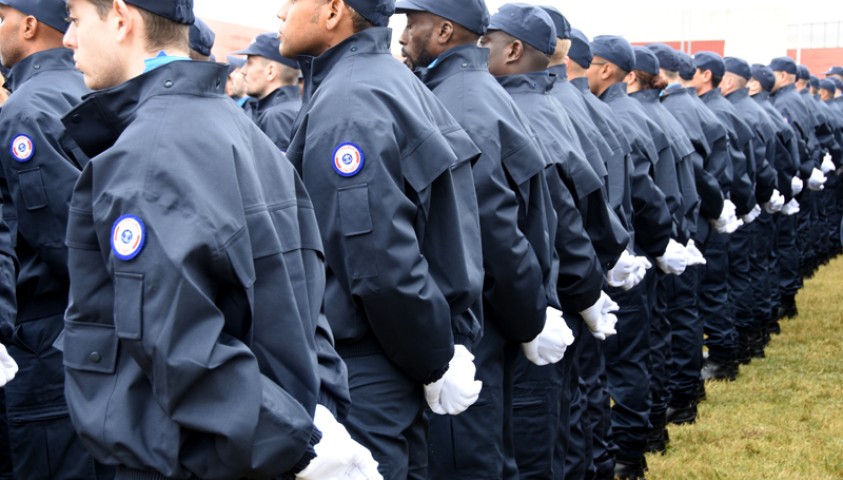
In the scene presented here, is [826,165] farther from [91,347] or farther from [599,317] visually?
[91,347]

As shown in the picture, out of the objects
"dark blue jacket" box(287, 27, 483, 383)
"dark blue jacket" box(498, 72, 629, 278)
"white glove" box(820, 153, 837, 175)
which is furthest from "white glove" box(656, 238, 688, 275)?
"white glove" box(820, 153, 837, 175)

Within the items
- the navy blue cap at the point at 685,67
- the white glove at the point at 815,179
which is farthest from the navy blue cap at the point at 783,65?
the navy blue cap at the point at 685,67

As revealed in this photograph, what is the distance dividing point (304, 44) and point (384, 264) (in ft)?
2.87

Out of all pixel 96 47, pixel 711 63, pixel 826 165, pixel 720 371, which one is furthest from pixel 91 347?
pixel 826 165

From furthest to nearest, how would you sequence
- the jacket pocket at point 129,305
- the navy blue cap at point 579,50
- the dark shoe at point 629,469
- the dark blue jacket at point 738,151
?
the dark blue jacket at point 738,151, the navy blue cap at point 579,50, the dark shoe at point 629,469, the jacket pocket at point 129,305

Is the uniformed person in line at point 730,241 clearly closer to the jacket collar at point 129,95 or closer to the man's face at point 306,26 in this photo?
the man's face at point 306,26

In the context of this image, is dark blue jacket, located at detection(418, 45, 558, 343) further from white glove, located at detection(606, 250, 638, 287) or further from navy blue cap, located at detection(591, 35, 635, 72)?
navy blue cap, located at detection(591, 35, 635, 72)

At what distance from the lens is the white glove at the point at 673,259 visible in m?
7.62

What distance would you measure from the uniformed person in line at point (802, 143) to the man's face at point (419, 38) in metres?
9.46

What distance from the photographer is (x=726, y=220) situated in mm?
9484

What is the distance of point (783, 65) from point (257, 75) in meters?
8.75

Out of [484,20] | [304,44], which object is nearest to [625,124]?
[484,20]

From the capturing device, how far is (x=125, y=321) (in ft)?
8.23

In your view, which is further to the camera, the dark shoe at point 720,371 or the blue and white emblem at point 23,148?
the dark shoe at point 720,371
